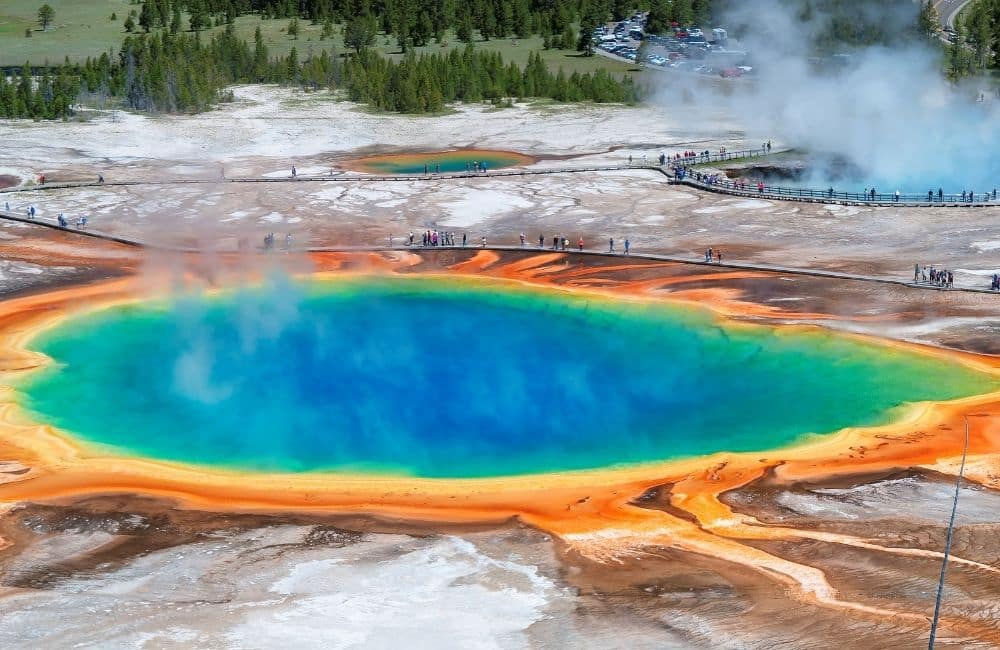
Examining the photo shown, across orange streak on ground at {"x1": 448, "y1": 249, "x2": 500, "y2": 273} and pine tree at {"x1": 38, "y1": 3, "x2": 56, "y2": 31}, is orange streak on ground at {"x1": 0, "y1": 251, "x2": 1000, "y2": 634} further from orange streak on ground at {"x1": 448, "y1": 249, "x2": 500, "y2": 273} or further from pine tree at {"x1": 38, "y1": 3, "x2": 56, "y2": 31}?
pine tree at {"x1": 38, "y1": 3, "x2": 56, "y2": 31}

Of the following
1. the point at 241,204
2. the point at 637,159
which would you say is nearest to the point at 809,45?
the point at 637,159

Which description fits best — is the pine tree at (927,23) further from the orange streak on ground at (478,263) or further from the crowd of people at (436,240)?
the orange streak on ground at (478,263)

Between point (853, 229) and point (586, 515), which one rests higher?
point (853, 229)

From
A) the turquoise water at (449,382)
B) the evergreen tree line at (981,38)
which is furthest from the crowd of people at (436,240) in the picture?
the evergreen tree line at (981,38)

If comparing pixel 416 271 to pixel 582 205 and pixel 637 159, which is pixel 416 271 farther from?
pixel 637 159

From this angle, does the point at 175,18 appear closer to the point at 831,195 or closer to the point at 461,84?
the point at 461,84

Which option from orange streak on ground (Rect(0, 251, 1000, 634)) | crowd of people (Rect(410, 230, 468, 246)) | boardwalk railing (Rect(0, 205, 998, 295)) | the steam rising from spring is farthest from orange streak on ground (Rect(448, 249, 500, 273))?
the steam rising from spring

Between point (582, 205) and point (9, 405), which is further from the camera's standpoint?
point (582, 205)
